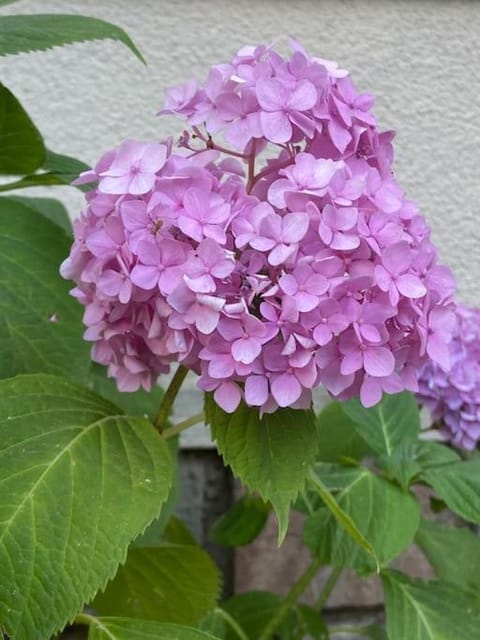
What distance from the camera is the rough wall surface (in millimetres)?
1344

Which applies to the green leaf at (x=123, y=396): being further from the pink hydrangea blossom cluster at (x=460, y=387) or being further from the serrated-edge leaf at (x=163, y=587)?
the pink hydrangea blossom cluster at (x=460, y=387)

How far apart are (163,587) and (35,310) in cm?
36

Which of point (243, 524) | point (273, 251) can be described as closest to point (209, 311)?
point (273, 251)

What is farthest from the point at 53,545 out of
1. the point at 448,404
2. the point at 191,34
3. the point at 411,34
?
the point at 411,34

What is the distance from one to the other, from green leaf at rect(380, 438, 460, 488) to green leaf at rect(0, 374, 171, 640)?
1.01 feet

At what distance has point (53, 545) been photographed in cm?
58

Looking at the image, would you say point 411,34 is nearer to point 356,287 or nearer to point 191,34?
point 191,34

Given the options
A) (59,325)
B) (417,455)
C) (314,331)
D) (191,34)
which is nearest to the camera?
(314,331)

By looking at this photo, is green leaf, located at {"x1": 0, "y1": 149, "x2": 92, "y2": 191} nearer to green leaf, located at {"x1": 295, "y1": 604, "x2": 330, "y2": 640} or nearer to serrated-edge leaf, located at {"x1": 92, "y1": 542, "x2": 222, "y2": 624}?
serrated-edge leaf, located at {"x1": 92, "y1": 542, "x2": 222, "y2": 624}

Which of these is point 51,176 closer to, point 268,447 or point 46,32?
point 46,32

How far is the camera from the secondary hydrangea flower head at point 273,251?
1.83 ft

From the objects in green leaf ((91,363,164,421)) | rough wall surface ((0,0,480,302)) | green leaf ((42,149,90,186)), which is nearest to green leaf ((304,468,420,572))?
green leaf ((91,363,164,421))

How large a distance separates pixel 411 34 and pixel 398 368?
3.00 feet

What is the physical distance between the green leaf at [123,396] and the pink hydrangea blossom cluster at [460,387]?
347 millimetres
